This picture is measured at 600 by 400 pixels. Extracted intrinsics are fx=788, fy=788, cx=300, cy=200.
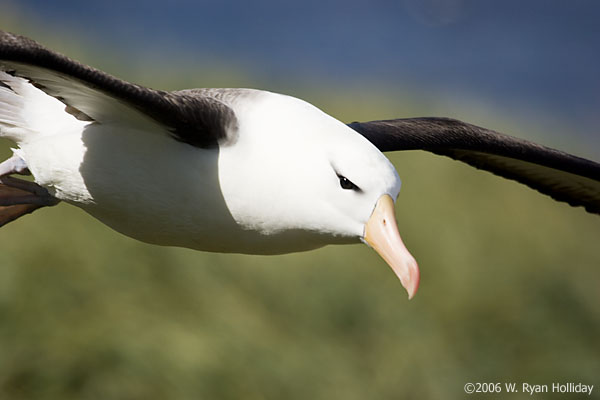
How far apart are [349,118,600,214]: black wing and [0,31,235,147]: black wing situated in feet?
3.65

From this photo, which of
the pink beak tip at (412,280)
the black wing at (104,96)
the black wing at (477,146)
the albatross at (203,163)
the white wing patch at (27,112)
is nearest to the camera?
the black wing at (104,96)

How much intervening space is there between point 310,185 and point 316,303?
611 centimetres

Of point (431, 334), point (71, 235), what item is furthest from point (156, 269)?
point (431, 334)

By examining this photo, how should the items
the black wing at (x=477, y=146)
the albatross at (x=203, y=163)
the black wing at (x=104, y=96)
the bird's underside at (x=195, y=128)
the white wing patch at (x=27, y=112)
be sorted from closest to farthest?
the black wing at (x=104, y=96) → the bird's underside at (x=195, y=128) → the albatross at (x=203, y=163) → the white wing patch at (x=27, y=112) → the black wing at (x=477, y=146)

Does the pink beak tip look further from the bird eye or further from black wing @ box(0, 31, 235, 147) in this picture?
black wing @ box(0, 31, 235, 147)

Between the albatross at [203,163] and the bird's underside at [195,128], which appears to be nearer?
the bird's underside at [195,128]

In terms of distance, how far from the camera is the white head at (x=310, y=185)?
291 centimetres

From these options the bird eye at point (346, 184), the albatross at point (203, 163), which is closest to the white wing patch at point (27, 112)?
the albatross at point (203, 163)

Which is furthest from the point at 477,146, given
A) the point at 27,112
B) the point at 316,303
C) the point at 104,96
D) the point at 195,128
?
the point at 316,303

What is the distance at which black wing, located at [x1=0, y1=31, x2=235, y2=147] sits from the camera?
2553mm

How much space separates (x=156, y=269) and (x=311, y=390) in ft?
6.08

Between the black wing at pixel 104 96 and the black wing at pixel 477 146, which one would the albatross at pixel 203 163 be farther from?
the black wing at pixel 477 146

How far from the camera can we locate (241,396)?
21.6 feet

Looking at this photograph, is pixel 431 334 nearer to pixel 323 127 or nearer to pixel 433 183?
pixel 433 183
